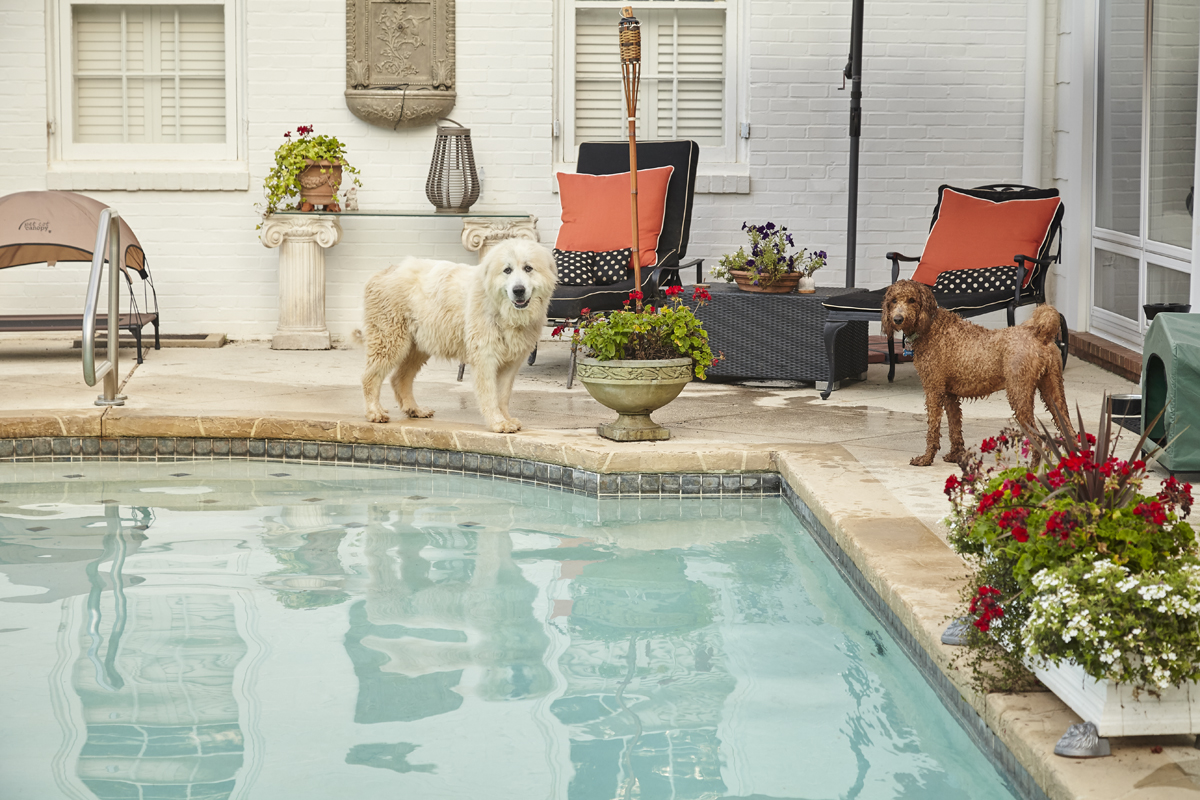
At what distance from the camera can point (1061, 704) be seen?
220 centimetres

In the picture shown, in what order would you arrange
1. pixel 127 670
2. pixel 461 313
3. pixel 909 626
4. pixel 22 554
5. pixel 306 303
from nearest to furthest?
pixel 909 626, pixel 127 670, pixel 22 554, pixel 461 313, pixel 306 303

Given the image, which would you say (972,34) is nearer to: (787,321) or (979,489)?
(787,321)

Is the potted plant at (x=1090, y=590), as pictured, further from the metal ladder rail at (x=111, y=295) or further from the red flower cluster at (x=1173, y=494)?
the metal ladder rail at (x=111, y=295)

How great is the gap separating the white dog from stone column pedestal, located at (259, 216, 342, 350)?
2.17 meters

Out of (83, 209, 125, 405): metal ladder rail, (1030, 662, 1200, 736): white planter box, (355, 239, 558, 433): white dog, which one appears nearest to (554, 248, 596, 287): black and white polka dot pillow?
(355, 239, 558, 433): white dog

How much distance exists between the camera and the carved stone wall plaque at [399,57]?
7062 mm

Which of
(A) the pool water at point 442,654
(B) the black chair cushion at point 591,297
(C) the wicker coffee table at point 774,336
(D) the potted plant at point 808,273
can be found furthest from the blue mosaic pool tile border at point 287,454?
(D) the potted plant at point 808,273

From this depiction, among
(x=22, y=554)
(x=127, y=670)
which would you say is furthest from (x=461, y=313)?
(x=127, y=670)

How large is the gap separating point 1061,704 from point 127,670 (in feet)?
6.51

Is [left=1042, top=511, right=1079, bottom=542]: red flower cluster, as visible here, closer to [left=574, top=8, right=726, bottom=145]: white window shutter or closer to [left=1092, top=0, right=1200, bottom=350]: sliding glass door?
[left=1092, top=0, right=1200, bottom=350]: sliding glass door

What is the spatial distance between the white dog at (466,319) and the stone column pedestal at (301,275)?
7.12 feet

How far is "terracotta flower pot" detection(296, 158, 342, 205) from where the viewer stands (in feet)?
22.6

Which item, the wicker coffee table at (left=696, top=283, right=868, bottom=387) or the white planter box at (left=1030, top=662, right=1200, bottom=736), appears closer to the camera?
the white planter box at (left=1030, top=662, right=1200, bottom=736)

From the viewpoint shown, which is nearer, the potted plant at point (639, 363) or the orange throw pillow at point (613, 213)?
the potted plant at point (639, 363)
